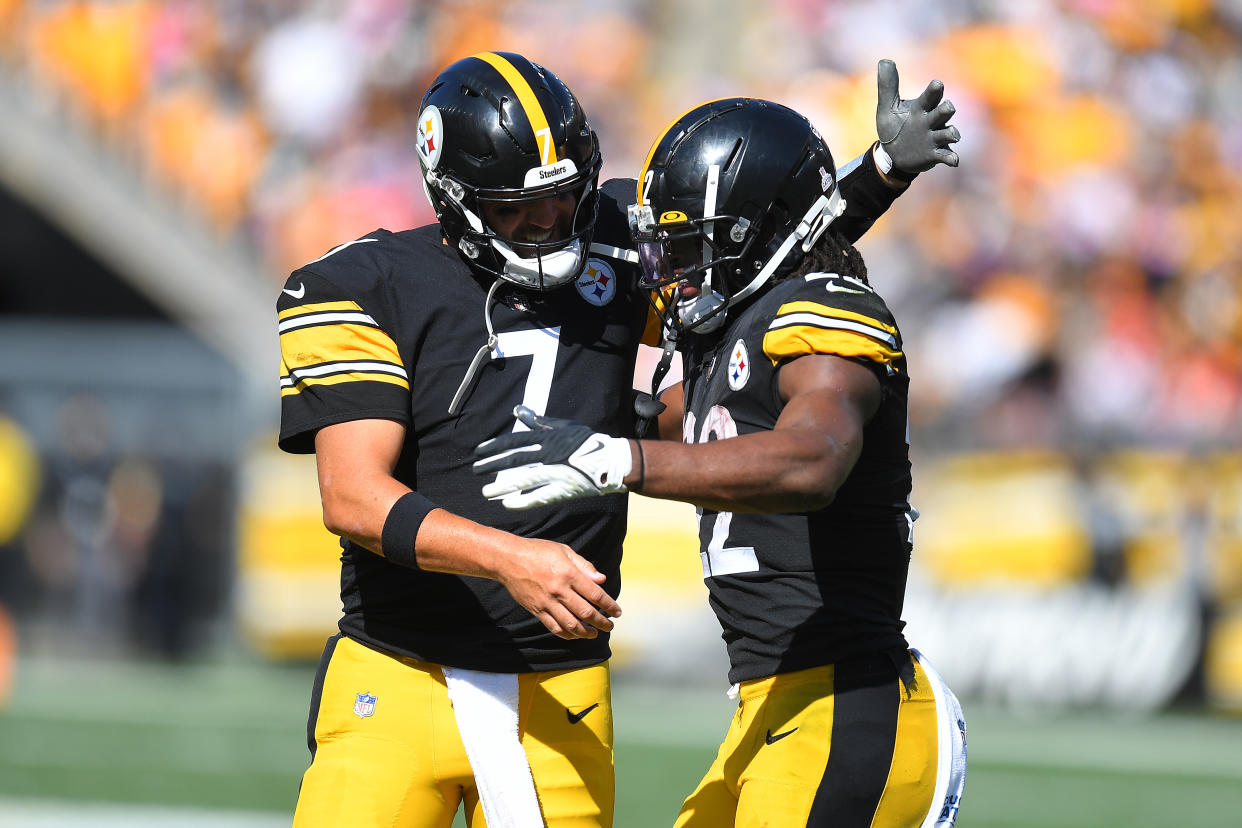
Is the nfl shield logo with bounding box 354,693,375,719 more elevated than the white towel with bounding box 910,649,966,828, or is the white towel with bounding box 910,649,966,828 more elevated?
the nfl shield logo with bounding box 354,693,375,719

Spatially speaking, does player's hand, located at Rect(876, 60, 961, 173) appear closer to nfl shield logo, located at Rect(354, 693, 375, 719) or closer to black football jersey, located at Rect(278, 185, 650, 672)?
black football jersey, located at Rect(278, 185, 650, 672)

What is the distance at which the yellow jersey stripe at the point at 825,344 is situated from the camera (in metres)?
2.68

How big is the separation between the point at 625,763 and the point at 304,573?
10.4 feet

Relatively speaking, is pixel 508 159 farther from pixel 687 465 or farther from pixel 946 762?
pixel 946 762

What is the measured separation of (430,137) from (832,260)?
0.88 metres

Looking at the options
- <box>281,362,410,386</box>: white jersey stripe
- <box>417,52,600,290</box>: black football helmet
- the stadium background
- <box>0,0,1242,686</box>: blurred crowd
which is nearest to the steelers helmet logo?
<box>417,52,600,290</box>: black football helmet

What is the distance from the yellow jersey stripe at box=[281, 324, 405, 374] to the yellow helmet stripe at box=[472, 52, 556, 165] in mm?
492

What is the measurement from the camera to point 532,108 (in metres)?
3.09

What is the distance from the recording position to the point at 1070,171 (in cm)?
991

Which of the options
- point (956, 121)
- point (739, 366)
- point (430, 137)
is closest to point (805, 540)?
point (739, 366)

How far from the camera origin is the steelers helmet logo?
3150 millimetres

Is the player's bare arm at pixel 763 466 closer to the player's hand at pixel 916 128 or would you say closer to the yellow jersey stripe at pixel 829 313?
the yellow jersey stripe at pixel 829 313

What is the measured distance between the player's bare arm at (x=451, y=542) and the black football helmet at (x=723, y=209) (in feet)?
2.02

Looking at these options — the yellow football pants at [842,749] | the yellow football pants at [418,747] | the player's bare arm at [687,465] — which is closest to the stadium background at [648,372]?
the yellow football pants at [418,747]
